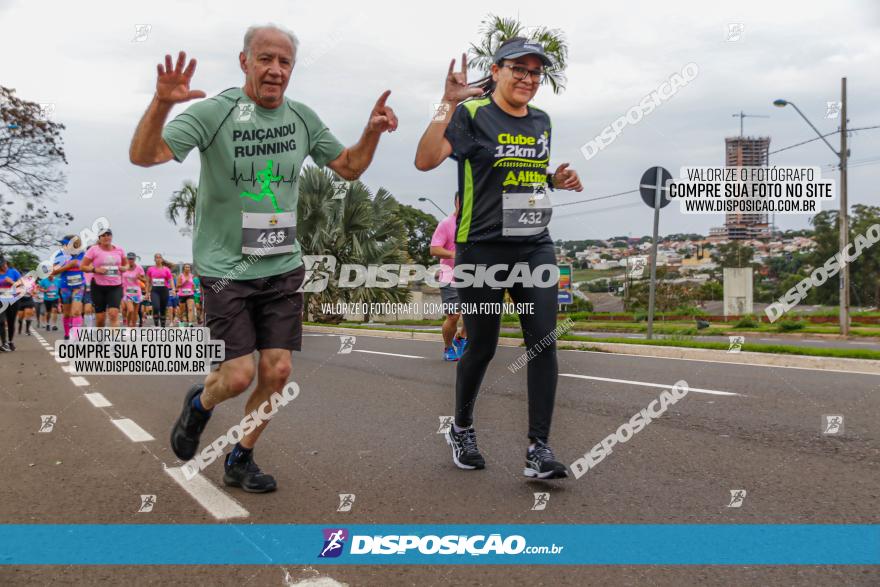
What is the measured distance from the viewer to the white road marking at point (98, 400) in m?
6.75

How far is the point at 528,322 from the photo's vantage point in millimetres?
3938

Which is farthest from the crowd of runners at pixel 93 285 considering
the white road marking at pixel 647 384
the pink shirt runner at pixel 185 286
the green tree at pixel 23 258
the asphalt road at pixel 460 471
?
the green tree at pixel 23 258

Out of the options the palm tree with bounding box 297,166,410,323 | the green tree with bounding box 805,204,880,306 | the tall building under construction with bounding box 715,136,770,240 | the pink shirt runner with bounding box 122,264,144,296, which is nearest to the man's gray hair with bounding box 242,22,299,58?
the pink shirt runner with bounding box 122,264,144,296

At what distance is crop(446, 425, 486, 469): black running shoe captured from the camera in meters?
4.06

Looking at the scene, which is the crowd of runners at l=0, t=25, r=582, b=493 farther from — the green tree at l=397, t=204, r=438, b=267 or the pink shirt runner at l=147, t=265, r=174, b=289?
the green tree at l=397, t=204, r=438, b=267

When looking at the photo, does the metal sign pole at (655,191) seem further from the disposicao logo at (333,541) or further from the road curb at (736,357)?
the disposicao logo at (333,541)

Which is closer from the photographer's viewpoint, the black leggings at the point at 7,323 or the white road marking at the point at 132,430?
the white road marking at the point at 132,430

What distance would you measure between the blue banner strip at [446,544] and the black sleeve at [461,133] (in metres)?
1.85

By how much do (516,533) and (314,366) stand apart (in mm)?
7466

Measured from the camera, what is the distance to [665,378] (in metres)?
8.05

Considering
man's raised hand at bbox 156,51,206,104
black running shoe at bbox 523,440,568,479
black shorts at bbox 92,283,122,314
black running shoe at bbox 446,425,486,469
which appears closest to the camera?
man's raised hand at bbox 156,51,206,104

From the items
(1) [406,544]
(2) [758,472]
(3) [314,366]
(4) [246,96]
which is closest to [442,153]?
(4) [246,96]

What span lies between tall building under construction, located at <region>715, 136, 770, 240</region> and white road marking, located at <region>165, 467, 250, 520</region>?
328ft

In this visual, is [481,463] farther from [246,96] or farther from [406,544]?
[246,96]
